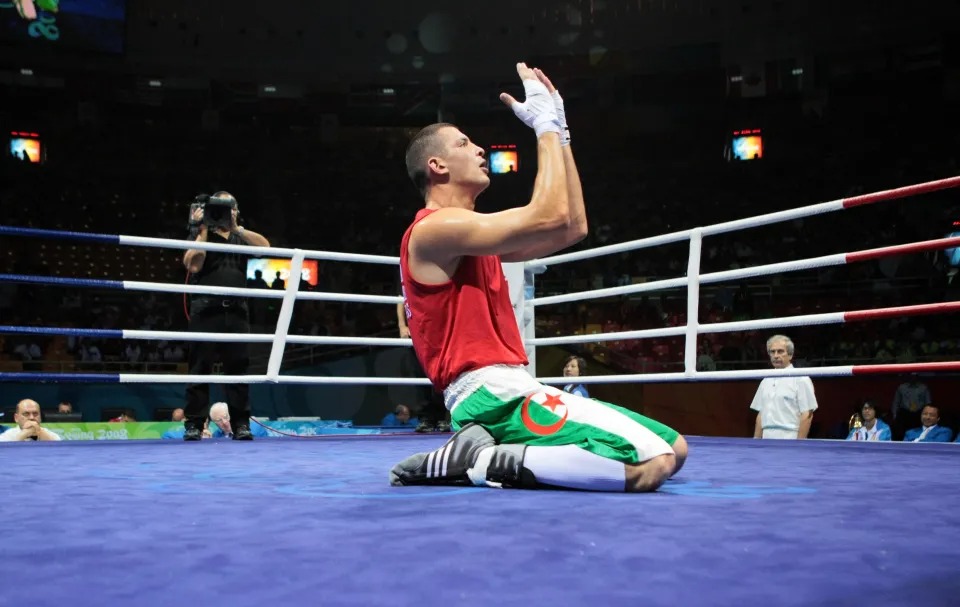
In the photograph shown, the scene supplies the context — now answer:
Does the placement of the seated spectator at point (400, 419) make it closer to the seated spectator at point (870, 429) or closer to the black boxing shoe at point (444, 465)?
the seated spectator at point (870, 429)

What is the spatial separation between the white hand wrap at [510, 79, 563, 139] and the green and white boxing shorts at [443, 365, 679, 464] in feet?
1.81

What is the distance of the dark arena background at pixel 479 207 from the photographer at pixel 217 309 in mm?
94

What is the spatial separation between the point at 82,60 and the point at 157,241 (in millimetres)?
12270

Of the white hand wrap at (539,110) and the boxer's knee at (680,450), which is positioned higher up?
the white hand wrap at (539,110)

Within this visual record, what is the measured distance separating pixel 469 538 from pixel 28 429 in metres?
3.68

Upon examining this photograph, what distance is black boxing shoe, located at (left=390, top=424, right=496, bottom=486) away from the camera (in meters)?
1.94

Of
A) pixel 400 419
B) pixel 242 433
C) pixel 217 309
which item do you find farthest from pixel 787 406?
pixel 400 419

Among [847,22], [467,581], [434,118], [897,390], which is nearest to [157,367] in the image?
[434,118]

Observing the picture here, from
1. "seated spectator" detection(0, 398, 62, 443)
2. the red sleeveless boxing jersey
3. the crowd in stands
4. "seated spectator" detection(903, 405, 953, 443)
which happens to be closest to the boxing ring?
the red sleeveless boxing jersey

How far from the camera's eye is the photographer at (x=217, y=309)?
12.9 feet

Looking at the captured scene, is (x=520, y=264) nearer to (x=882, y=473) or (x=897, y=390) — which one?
(x=882, y=473)

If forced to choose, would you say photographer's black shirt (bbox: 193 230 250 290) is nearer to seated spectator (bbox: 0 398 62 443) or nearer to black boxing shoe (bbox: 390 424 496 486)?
seated spectator (bbox: 0 398 62 443)

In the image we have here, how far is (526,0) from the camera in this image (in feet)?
45.9

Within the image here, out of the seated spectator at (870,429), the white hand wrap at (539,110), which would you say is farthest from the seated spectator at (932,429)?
the white hand wrap at (539,110)
